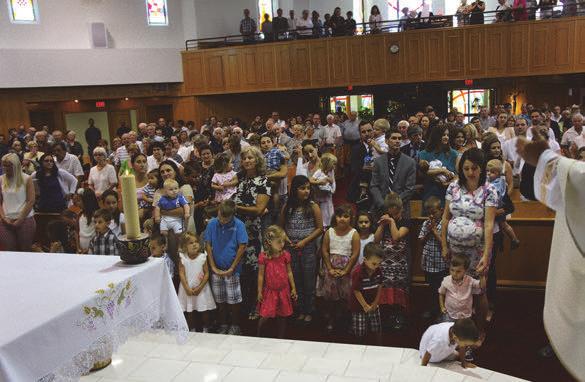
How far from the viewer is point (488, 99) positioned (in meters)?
17.5

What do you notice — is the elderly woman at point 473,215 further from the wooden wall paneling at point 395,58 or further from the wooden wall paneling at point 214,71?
the wooden wall paneling at point 214,71

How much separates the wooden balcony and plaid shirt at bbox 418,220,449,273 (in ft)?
33.7

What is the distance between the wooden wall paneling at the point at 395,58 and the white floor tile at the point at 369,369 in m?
11.9

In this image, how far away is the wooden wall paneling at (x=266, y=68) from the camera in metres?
16.0

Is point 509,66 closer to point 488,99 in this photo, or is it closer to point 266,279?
point 488,99

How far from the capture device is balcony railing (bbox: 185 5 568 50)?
45.2 ft

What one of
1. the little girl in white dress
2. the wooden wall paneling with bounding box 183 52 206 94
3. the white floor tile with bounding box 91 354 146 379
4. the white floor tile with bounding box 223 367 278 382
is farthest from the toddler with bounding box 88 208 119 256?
the wooden wall paneling with bounding box 183 52 206 94

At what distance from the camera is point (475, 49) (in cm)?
1421

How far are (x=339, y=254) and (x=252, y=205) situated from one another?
3.43 feet

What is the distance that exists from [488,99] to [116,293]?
16.9 m

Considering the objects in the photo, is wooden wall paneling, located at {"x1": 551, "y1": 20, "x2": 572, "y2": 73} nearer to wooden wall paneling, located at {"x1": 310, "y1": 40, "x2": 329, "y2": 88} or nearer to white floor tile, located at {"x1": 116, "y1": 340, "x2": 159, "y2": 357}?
wooden wall paneling, located at {"x1": 310, "y1": 40, "x2": 329, "y2": 88}

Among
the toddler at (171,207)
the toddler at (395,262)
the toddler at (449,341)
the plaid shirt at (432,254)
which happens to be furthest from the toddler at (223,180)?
the toddler at (449,341)

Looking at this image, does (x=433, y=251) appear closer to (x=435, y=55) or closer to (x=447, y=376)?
(x=447, y=376)

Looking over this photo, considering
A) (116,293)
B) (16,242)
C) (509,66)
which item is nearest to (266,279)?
(116,293)
